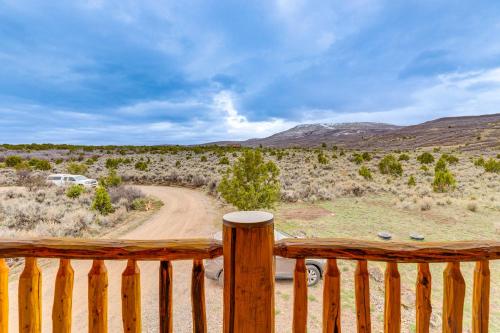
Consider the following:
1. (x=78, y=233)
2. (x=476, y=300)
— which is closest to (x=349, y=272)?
(x=476, y=300)

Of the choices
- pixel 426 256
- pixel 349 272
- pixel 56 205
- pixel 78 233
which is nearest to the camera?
pixel 426 256

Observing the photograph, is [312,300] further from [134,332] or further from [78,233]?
[78,233]

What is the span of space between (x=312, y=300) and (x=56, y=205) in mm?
12564

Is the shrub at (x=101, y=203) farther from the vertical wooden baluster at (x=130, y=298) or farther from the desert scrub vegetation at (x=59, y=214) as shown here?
the vertical wooden baluster at (x=130, y=298)

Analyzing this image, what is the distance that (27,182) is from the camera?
1925cm

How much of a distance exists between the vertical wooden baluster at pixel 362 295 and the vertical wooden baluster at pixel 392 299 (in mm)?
110

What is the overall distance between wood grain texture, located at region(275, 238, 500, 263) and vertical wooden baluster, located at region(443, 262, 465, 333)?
0.32ft

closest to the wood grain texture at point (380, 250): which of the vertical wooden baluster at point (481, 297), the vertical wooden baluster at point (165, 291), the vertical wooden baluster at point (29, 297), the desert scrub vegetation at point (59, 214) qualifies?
the vertical wooden baluster at point (481, 297)

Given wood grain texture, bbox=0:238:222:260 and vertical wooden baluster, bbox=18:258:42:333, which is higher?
wood grain texture, bbox=0:238:222:260

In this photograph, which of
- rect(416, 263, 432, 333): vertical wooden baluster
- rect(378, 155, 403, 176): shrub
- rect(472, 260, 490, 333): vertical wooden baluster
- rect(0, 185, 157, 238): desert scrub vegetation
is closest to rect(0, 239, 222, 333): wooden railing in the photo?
rect(416, 263, 432, 333): vertical wooden baluster

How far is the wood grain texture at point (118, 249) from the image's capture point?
1.40 m

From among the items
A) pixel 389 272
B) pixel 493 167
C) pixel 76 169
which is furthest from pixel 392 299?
pixel 76 169

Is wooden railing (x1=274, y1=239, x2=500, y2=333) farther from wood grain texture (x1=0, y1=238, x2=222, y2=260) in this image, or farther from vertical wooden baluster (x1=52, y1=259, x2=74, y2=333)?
vertical wooden baluster (x1=52, y1=259, x2=74, y2=333)

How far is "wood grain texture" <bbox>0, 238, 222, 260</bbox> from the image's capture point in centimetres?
140
